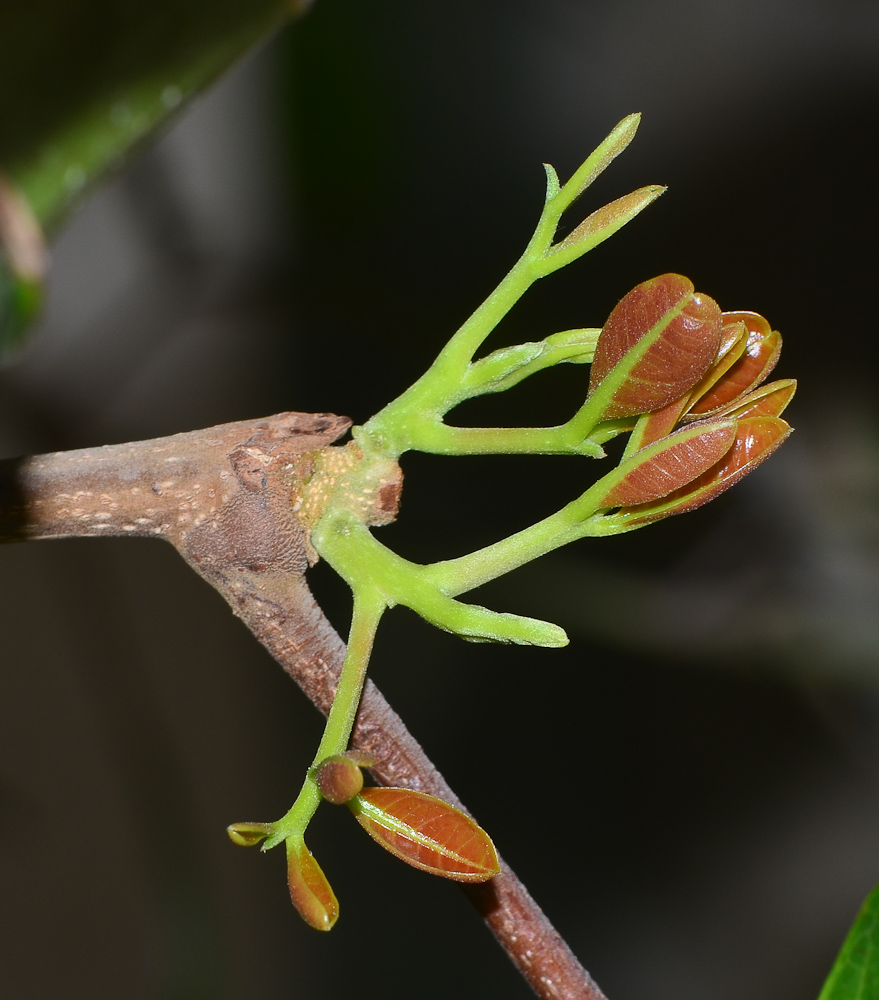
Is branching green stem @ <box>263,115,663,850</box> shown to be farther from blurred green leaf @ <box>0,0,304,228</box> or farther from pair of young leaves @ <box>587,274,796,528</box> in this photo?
blurred green leaf @ <box>0,0,304,228</box>

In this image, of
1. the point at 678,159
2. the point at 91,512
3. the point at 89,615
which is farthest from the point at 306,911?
the point at 678,159

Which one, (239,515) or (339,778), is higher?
(239,515)

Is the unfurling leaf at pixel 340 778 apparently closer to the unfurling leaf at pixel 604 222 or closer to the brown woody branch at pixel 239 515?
the brown woody branch at pixel 239 515

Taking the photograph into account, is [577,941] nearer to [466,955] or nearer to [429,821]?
[466,955]

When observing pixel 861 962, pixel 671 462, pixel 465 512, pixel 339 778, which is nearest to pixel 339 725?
pixel 339 778

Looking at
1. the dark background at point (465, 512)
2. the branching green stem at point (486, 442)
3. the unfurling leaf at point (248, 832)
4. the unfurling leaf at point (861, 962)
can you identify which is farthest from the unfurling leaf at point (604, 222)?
the dark background at point (465, 512)

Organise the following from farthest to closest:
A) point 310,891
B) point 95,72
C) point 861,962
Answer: point 861,962
point 310,891
point 95,72

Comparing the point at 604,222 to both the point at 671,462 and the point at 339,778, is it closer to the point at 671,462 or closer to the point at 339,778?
the point at 671,462

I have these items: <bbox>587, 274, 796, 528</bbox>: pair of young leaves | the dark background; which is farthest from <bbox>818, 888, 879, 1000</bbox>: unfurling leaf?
the dark background
